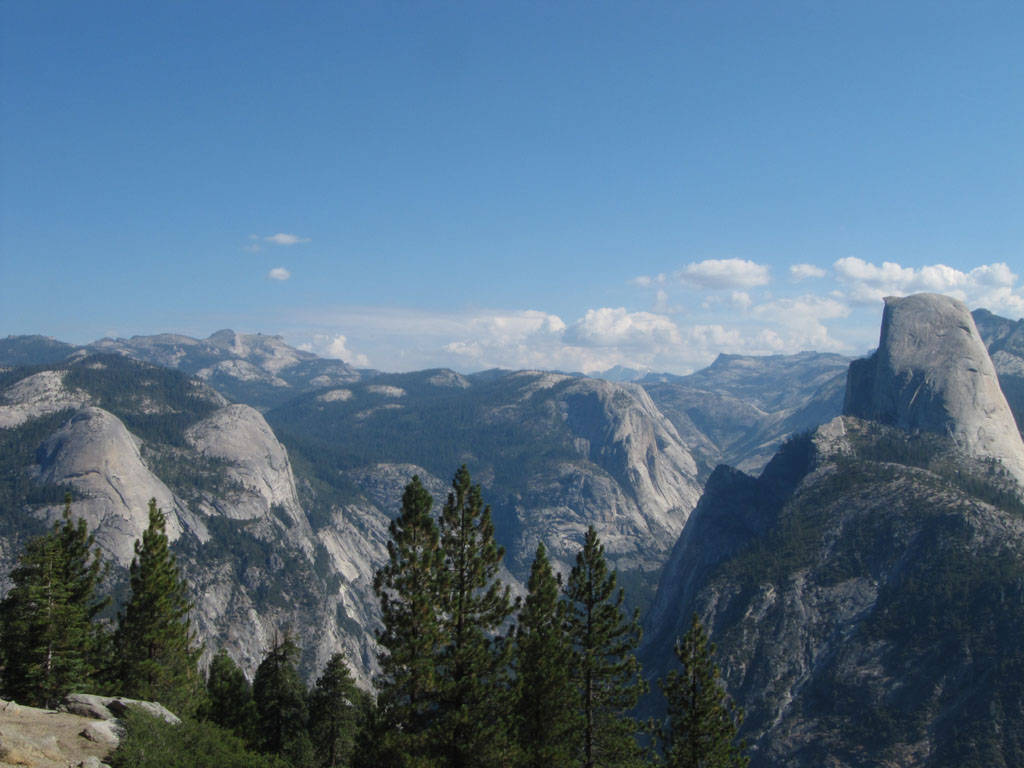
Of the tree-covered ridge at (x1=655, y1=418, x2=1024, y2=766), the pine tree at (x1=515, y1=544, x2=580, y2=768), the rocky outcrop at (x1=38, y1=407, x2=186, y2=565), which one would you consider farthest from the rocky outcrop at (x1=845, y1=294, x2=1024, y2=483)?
the rocky outcrop at (x1=38, y1=407, x2=186, y2=565)

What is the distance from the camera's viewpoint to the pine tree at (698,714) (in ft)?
119

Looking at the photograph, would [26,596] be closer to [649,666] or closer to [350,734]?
[350,734]

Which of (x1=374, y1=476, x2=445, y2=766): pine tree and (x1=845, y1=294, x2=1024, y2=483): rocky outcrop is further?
(x1=845, y1=294, x2=1024, y2=483): rocky outcrop

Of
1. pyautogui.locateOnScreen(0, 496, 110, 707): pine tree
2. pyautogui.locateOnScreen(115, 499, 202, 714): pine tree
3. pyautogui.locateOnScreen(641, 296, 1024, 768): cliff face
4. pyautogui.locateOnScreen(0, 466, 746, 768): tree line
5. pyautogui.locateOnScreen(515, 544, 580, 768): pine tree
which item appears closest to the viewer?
pyautogui.locateOnScreen(0, 466, 746, 768): tree line

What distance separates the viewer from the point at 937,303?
19750 centimetres

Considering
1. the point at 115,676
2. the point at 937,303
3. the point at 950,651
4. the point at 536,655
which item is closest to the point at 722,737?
the point at 536,655

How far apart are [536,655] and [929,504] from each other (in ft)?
368

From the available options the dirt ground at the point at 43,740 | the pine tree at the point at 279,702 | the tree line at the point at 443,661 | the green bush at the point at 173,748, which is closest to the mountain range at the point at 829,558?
the pine tree at the point at 279,702

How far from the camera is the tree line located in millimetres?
30906

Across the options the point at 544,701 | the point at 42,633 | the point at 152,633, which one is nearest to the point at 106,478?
the point at 152,633

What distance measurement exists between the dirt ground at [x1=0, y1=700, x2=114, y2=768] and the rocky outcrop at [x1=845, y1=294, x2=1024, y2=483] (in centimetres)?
17801

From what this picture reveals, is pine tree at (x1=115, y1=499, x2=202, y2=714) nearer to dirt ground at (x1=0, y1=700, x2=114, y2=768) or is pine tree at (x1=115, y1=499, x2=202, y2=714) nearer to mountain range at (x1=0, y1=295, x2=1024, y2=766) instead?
dirt ground at (x1=0, y1=700, x2=114, y2=768)

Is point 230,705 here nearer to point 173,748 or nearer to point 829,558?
point 173,748

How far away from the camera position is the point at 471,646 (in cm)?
3164
